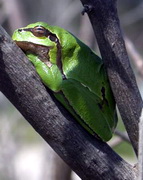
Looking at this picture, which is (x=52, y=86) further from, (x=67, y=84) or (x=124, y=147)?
(x=124, y=147)

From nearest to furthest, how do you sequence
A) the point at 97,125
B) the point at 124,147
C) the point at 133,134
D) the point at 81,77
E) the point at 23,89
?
the point at 23,89 < the point at 133,134 < the point at 97,125 < the point at 81,77 < the point at 124,147

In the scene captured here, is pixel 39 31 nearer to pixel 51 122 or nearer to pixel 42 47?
pixel 42 47

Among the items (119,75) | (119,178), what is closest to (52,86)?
(119,75)

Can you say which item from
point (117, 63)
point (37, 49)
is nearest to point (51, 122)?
point (117, 63)

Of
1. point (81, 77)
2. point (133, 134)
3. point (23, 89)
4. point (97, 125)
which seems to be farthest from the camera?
point (81, 77)

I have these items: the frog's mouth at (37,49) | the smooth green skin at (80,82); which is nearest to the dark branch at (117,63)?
the smooth green skin at (80,82)

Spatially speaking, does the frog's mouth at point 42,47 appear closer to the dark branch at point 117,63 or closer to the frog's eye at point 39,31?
the frog's eye at point 39,31
